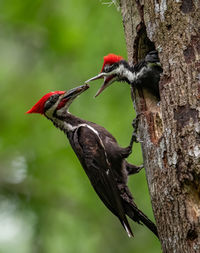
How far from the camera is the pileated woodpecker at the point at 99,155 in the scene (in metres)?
4.33

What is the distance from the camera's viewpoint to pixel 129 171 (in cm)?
492

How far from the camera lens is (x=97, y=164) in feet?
14.8

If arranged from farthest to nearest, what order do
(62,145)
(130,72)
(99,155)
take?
(62,145)
(99,155)
(130,72)

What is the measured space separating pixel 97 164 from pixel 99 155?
0.30 feet

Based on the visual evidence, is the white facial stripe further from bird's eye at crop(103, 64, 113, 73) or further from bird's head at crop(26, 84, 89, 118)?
bird's eye at crop(103, 64, 113, 73)

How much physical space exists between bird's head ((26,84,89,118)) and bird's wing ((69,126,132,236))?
1.16 ft

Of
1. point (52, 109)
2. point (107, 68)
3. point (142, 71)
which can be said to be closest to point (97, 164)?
point (52, 109)

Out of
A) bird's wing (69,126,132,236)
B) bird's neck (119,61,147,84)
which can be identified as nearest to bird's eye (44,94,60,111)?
bird's wing (69,126,132,236)

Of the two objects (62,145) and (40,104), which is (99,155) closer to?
(40,104)

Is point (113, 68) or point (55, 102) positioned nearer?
point (113, 68)

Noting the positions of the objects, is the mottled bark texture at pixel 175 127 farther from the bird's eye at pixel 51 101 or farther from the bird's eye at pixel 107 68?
the bird's eye at pixel 51 101

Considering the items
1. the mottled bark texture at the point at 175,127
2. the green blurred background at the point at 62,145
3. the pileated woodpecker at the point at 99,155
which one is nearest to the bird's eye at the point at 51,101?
the pileated woodpecker at the point at 99,155

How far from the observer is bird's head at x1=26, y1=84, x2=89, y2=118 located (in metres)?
4.80

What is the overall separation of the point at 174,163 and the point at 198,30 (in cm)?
95
